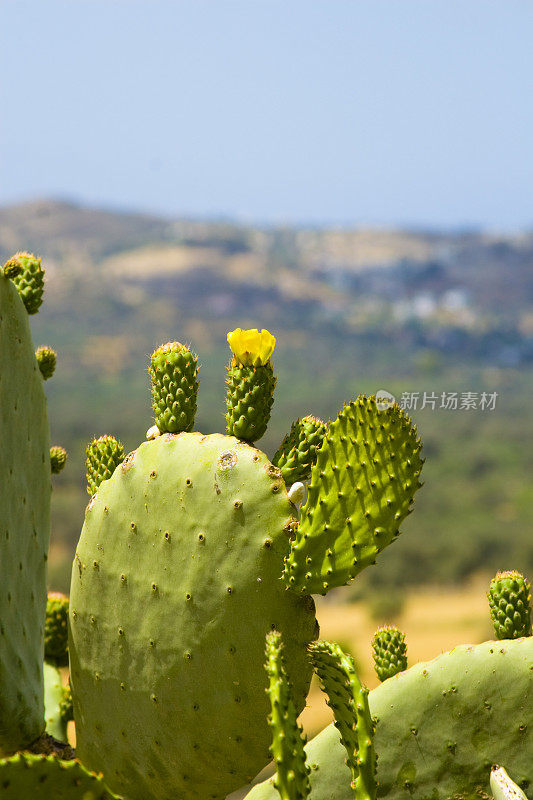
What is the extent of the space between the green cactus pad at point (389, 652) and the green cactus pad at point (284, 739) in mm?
663

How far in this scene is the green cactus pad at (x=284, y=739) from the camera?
111cm

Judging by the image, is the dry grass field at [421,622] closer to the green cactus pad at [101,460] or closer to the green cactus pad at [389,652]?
the green cactus pad at [389,652]

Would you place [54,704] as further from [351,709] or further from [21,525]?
[351,709]

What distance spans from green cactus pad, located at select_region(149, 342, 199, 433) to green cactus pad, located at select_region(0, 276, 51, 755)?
0.20 metres

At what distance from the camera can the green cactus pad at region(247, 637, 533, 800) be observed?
5.06 ft

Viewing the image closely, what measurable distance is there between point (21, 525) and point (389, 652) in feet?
2.42

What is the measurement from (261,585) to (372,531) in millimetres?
186

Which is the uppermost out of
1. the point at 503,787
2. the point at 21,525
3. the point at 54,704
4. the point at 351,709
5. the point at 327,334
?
the point at 21,525

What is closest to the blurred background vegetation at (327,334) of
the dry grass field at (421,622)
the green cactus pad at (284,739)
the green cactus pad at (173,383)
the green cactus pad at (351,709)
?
the dry grass field at (421,622)

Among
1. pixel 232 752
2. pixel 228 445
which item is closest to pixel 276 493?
pixel 228 445

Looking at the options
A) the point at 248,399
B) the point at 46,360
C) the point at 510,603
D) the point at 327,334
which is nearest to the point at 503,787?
the point at 510,603

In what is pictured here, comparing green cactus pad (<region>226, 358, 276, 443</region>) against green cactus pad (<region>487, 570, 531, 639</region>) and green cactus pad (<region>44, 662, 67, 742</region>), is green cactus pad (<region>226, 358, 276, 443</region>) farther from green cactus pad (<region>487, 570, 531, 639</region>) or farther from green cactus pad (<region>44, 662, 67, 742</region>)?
green cactus pad (<region>44, 662, 67, 742</region>)

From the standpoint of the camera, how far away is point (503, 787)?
149 centimetres

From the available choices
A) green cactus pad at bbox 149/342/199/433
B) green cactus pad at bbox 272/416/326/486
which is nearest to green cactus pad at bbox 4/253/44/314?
green cactus pad at bbox 149/342/199/433
